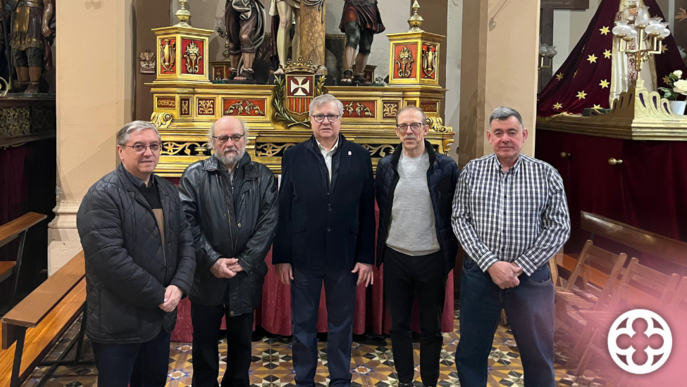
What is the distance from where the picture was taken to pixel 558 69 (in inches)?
255

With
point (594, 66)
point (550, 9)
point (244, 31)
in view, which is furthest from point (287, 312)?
point (550, 9)

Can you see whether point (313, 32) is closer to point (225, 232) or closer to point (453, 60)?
point (453, 60)

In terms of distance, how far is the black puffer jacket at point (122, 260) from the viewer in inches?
91.8

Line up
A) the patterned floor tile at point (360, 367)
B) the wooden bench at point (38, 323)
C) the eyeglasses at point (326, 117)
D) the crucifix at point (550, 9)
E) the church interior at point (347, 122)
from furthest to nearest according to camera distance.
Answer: the crucifix at point (550, 9) → the church interior at point (347, 122) → the patterned floor tile at point (360, 367) → the eyeglasses at point (326, 117) → the wooden bench at point (38, 323)

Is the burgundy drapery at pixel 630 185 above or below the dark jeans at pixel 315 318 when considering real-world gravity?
above

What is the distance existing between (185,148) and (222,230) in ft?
4.68

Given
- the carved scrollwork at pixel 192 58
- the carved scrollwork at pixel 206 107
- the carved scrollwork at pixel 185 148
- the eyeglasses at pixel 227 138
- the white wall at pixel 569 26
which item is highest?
the white wall at pixel 569 26

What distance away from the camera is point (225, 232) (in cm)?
285

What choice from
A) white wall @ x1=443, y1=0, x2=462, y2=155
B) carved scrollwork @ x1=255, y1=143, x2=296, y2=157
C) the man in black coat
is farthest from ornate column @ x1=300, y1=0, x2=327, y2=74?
the man in black coat

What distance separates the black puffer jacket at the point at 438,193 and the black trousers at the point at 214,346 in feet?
2.71

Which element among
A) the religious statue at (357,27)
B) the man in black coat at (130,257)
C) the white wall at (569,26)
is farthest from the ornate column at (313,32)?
the white wall at (569,26)

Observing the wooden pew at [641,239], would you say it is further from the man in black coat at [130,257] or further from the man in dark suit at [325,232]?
the man in black coat at [130,257]

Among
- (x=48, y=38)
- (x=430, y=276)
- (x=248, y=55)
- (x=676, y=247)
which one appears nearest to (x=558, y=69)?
(x=676, y=247)

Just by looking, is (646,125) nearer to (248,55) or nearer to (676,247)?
(676,247)
